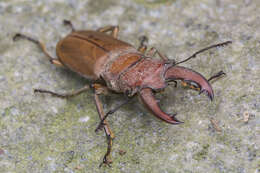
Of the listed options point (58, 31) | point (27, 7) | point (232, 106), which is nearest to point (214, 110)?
point (232, 106)

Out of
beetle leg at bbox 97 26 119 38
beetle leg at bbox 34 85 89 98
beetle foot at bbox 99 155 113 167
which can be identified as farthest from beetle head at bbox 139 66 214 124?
beetle leg at bbox 97 26 119 38

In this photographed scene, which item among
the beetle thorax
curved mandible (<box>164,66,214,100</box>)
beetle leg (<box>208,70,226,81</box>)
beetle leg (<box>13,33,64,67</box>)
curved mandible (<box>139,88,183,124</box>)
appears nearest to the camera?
curved mandible (<box>139,88,183,124</box>)

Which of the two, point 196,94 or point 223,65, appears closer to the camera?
point 196,94

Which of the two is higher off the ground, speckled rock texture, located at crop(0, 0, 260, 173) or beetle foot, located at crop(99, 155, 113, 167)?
speckled rock texture, located at crop(0, 0, 260, 173)

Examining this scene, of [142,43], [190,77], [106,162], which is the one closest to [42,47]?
[142,43]

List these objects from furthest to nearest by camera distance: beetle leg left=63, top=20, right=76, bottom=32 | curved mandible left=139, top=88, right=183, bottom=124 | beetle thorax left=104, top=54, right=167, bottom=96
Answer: beetle leg left=63, top=20, right=76, bottom=32
beetle thorax left=104, top=54, right=167, bottom=96
curved mandible left=139, top=88, right=183, bottom=124

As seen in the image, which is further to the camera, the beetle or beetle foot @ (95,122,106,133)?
beetle foot @ (95,122,106,133)

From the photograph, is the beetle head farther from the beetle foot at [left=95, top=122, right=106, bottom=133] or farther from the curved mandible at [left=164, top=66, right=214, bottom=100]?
the beetle foot at [left=95, top=122, right=106, bottom=133]

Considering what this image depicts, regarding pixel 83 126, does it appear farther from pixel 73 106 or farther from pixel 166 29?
pixel 166 29

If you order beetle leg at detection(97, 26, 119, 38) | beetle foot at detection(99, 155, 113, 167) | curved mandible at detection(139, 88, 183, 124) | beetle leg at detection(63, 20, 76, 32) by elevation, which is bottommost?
beetle foot at detection(99, 155, 113, 167)
